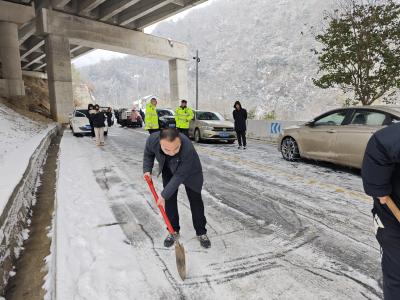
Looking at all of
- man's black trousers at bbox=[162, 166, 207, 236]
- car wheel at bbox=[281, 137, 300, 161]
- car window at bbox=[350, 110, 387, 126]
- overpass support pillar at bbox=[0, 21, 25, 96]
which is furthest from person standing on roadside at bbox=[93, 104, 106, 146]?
overpass support pillar at bbox=[0, 21, 25, 96]

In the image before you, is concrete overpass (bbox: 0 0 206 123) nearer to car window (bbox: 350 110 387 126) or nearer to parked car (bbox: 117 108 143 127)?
parked car (bbox: 117 108 143 127)

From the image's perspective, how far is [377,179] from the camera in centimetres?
167

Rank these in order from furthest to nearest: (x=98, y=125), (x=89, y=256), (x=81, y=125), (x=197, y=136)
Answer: (x=81, y=125) → (x=197, y=136) → (x=98, y=125) → (x=89, y=256)

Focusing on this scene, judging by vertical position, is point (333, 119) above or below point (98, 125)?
above

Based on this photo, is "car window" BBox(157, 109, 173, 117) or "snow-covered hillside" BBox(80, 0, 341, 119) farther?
"snow-covered hillside" BBox(80, 0, 341, 119)

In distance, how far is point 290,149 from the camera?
8.66 metres

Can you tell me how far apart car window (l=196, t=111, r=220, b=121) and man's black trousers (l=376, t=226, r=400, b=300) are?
12.2m

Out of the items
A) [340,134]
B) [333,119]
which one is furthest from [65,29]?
[340,134]

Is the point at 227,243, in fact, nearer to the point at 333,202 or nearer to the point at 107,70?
the point at 333,202

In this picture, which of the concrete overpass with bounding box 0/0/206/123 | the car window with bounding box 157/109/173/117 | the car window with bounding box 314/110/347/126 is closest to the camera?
the car window with bounding box 314/110/347/126

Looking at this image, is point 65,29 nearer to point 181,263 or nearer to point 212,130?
point 212,130

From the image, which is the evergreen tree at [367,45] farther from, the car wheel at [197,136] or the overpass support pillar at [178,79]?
the overpass support pillar at [178,79]

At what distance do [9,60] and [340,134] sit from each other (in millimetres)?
25792

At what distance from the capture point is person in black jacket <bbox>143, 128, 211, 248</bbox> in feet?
9.61
